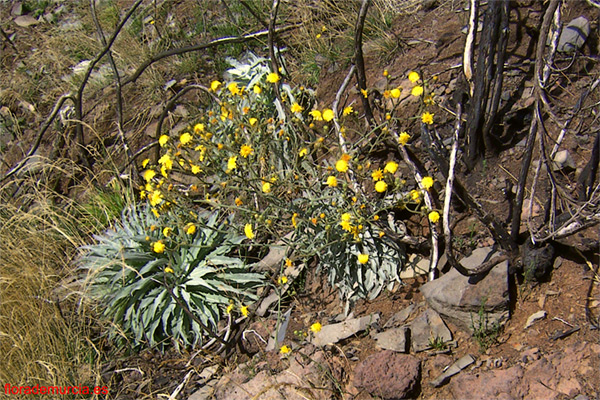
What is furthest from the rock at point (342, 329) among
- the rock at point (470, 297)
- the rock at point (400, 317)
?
the rock at point (470, 297)

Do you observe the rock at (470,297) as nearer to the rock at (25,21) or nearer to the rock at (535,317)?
the rock at (535,317)

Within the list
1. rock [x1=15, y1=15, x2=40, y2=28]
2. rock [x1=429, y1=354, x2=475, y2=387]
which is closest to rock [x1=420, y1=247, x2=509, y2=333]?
rock [x1=429, y1=354, x2=475, y2=387]

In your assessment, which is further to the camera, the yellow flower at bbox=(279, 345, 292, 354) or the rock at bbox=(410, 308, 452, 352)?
the yellow flower at bbox=(279, 345, 292, 354)

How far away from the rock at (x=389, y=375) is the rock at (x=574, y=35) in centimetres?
211

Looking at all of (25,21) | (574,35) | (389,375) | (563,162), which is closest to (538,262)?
(563,162)

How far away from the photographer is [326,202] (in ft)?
10.2

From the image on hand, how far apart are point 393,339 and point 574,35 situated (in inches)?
84.9

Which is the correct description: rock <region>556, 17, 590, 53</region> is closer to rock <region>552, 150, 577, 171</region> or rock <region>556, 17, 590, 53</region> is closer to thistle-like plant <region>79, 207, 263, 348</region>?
rock <region>552, 150, 577, 171</region>

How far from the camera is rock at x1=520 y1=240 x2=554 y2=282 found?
8.16 ft

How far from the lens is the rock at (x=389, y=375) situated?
2377 millimetres

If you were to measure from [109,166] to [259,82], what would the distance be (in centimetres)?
161

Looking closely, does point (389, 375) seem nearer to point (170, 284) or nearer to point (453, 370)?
point (453, 370)

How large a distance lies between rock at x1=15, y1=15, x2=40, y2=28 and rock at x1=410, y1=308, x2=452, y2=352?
6.32m

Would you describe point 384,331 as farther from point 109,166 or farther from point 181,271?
point 109,166
